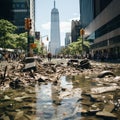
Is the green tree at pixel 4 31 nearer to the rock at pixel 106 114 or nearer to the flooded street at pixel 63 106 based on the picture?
the flooded street at pixel 63 106

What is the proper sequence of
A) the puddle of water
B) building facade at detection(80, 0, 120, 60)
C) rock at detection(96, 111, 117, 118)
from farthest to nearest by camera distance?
building facade at detection(80, 0, 120, 60)
the puddle of water
rock at detection(96, 111, 117, 118)

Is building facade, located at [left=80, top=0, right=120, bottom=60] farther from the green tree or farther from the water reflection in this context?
the water reflection

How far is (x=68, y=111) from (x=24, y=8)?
140 m

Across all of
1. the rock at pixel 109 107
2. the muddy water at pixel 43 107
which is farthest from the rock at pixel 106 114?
the rock at pixel 109 107

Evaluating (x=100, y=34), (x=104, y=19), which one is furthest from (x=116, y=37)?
(x=100, y=34)

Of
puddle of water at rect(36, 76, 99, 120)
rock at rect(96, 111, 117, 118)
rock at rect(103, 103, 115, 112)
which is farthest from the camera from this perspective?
rock at rect(103, 103, 115, 112)

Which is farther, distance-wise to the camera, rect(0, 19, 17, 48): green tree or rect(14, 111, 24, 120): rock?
rect(0, 19, 17, 48): green tree

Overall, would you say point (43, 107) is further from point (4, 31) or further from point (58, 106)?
point (4, 31)

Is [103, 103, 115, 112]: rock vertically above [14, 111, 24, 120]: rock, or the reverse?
[103, 103, 115, 112]: rock

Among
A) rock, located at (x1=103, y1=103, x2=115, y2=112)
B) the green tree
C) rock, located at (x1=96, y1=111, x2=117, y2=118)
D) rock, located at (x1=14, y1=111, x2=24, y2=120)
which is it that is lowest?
rock, located at (x1=14, y1=111, x2=24, y2=120)

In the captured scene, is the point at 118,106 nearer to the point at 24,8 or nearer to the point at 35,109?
the point at 35,109

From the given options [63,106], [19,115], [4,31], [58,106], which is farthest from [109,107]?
[4,31]

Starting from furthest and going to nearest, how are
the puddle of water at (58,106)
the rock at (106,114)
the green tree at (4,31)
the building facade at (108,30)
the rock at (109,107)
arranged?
the building facade at (108,30), the green tree at (4,31), the rock at (109,107), the puddle of water at (58,106), the rock at (106,114)

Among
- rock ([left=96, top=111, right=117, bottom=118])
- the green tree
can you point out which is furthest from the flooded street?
the green tree
